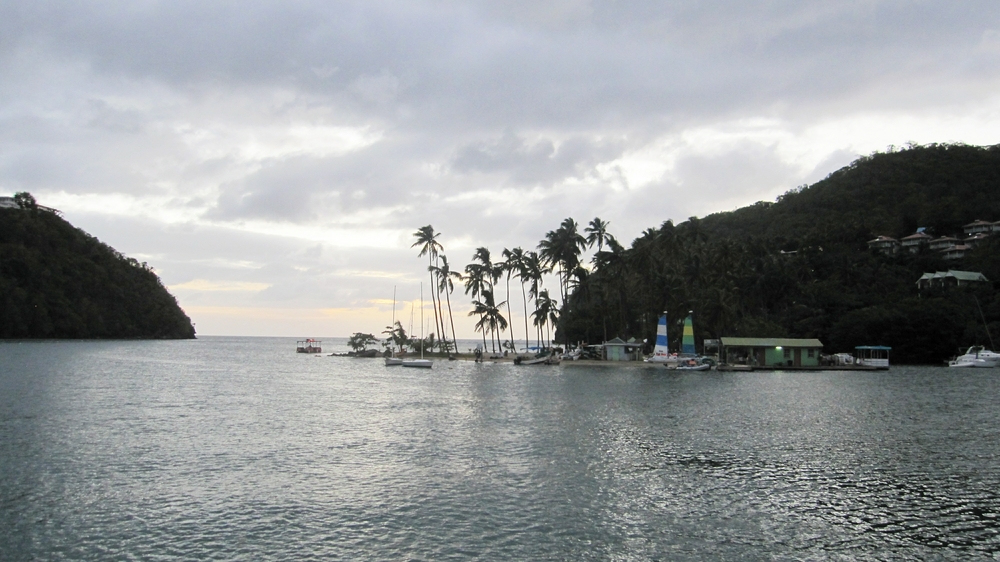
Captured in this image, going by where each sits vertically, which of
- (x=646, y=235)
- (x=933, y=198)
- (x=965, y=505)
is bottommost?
(x=965, y=505)

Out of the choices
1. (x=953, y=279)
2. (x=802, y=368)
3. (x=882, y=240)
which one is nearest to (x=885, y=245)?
(x=882, y=240)

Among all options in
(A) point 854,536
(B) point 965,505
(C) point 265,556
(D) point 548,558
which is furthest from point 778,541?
(C) point 265,556

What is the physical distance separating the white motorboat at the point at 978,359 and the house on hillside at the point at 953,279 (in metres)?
19.7

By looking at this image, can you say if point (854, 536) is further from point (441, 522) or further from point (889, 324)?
point (889, 324)

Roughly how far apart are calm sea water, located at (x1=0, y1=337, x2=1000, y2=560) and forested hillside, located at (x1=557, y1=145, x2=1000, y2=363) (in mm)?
48542

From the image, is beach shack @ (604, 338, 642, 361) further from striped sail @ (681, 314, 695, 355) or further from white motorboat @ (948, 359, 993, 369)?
white motorboat @ (948, 359, 993, 369)

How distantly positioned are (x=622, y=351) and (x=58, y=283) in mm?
132499

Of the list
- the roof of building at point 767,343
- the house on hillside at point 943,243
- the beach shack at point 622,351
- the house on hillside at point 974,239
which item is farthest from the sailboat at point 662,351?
the house on hillside at point 974,239

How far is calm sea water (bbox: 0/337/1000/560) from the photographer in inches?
659

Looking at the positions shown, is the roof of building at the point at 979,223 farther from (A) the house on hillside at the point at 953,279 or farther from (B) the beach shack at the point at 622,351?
(B) the beach shack at the point at 622,351

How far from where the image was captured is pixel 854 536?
57.5ft

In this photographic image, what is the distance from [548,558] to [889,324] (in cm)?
9176

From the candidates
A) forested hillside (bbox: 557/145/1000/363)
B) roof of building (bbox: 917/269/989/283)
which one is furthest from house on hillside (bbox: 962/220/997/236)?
roof of building (bbox: 917/269/989/283)

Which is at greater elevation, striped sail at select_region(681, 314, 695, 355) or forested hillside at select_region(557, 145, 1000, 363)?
forested hillside at select_region(557, 145, 1000, 363)
